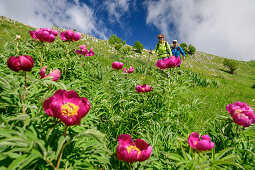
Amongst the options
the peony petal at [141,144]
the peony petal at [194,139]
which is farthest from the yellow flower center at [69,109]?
the peony petal at [194,139]

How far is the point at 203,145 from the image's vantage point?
41.5 inches

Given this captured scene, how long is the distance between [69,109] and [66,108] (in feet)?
0.06

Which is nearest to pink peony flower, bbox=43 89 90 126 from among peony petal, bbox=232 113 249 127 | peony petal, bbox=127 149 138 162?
peony petal, bbox=127 149 138 162

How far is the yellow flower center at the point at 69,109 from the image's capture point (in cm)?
80

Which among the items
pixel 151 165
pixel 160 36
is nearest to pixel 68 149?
pixel 151 165

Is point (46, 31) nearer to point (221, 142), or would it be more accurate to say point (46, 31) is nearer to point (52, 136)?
point (52, 136)

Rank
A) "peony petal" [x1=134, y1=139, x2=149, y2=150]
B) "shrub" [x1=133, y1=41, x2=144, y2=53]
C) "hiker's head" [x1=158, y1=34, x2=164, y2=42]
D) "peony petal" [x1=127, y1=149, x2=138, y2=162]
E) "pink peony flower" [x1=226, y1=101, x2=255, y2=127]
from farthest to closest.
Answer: "shrub" [x1=133, y1=41, x2=144, y2=53]
"hiker's head" [x1=158, y1=34, x2=164, y2=42]
"pink peony flower" [x1=226, y1=101, x2=255, y2=127]
"peony petal" [x1=134, y1=139, x2=149, y2=150]
"peony petal" [x1=127, y1=149, x2=138, y2=162]

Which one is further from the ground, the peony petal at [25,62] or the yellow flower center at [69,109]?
the peony petal at [25,62]

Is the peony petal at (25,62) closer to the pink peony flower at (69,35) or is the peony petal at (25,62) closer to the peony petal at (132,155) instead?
the peony petal at (132,155)

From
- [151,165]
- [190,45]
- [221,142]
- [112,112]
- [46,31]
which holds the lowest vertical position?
[151,165]

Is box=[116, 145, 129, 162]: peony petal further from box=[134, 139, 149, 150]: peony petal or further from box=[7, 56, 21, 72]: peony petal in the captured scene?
box=[7, 56, 21, 72]: peony petal

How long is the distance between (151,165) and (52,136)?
0.75 m

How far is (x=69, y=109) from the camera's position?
0.82 meters

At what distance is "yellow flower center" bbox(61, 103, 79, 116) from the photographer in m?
0.80
